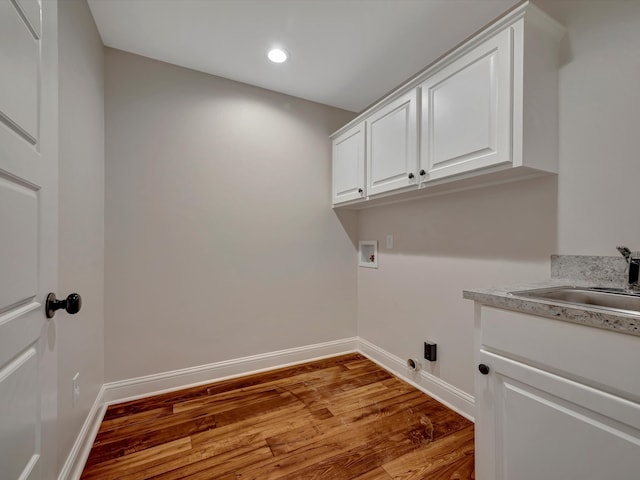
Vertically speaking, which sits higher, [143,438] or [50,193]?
[50,193]

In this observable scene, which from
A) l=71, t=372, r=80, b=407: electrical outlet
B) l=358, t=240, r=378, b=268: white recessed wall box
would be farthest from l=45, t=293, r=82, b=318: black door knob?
l=358, t=240, r=378, b=268: white recessed wall box

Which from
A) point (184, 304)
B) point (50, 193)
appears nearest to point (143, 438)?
point (184, 304)

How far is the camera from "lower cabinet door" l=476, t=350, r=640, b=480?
2.66 ft

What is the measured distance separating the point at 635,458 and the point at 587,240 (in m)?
0.89

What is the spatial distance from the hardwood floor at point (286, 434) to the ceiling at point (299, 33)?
8.00 feet

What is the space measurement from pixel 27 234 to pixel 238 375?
202 centimetres

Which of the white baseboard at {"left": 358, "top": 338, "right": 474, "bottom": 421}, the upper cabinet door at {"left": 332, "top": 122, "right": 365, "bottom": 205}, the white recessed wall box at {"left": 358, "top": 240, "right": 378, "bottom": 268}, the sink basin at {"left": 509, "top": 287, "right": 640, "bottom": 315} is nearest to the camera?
the sink basin at {"left": 509, "top": 287, "right": 640, "bottom": 315}

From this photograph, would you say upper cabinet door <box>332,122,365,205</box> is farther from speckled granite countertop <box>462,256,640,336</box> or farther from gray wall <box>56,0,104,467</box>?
gray wall <box>56,0,104,467</box>

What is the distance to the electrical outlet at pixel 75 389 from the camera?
4.56 ft

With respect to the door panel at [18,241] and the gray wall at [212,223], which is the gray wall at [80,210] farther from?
the door panel at [18,241]

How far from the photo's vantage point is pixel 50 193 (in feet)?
2.75

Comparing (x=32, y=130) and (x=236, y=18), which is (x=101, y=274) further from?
(x=236, y=18)

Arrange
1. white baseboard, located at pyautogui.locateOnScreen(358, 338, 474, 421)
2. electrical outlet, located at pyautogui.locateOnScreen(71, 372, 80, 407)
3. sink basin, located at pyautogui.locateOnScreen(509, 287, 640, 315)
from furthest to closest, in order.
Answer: white baseboard, located at pyautogui.locateOnScreen(358, 338, 474, 421) < electrical outlet, located at pyautogui.locateOnScreen(71, 372, 80, 407) < sink basin, located at pyautogui.locateOnScreen(509, 287, 640, 315)

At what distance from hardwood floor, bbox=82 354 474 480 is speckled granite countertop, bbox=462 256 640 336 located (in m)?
0.94
